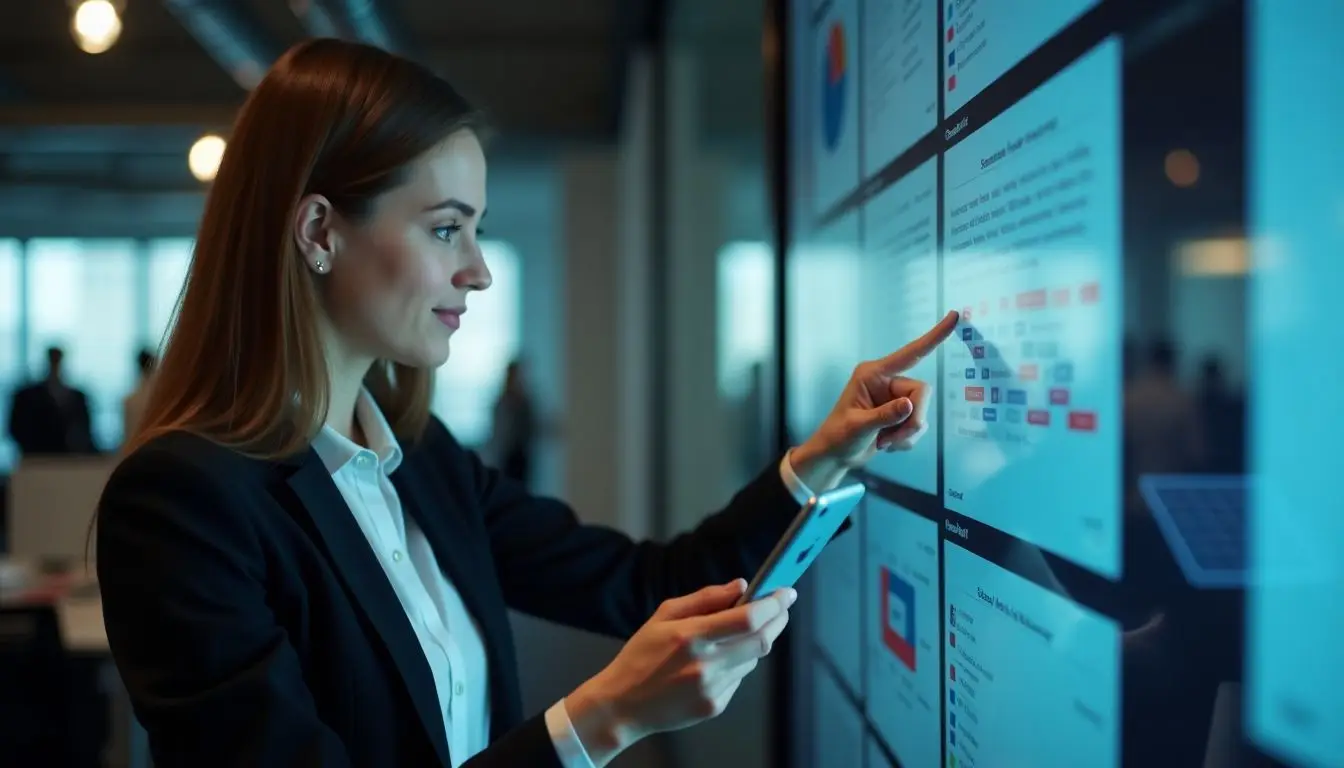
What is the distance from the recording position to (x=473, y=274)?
1.22 metres

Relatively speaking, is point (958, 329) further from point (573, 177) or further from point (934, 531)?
point (573, 177)

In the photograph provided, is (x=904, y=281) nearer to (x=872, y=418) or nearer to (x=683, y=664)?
(x=872, y=418)

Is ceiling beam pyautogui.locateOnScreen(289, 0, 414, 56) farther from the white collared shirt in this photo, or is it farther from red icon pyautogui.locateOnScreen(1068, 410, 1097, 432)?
red icon pyautogui.locateOnScreen(1068, 410, 1097, 432)

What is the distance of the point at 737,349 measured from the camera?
279 centimetres

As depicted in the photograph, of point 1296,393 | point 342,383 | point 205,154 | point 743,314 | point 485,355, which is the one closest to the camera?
point 1296,393

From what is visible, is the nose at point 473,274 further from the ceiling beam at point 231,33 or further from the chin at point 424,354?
the ceiling beam at point 231,33

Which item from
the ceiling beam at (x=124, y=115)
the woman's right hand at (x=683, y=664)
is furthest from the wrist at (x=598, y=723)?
the ceiling beam at (x=124, y=115)

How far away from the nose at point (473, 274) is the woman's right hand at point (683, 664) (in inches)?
22.1

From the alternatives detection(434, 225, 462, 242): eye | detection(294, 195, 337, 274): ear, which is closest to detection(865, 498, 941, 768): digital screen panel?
detection(434, 225, 462, 242): eye

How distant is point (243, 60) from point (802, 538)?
544 centimetres

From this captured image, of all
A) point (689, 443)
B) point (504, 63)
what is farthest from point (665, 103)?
point (504, 63)

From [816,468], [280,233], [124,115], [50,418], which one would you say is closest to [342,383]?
[280,233]

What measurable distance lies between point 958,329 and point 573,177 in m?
7.00

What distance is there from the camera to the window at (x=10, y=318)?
10.7 m
